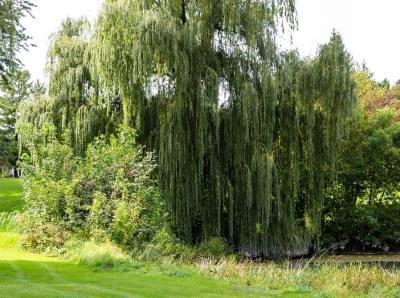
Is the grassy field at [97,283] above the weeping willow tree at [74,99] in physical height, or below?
below

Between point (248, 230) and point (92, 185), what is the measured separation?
507 centimetres

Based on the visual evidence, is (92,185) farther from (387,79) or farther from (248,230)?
(387,79)

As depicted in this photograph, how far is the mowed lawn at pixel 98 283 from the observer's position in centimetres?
803

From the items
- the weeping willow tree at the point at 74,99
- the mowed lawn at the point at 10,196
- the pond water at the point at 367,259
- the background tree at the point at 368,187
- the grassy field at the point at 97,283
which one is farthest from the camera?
the mowed lawn at the point at 10,196

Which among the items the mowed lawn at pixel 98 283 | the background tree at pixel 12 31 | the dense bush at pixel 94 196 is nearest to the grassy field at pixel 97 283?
the mowed lawn at pixel 98 283

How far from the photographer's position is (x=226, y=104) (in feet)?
55.1

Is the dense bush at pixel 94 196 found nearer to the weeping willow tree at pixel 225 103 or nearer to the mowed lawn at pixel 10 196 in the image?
the weeping willow tree at pixel 225 103

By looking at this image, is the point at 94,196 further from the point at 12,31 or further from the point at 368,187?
the point at 368,187

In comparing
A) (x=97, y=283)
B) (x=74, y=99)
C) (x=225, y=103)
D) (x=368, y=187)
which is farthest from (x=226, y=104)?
(x=368, y=187)

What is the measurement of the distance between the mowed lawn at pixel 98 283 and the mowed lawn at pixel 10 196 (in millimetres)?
16316

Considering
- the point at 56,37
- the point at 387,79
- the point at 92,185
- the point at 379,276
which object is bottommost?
the point at 379,276

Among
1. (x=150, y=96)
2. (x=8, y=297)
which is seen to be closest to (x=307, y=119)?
(x=150, y=96)

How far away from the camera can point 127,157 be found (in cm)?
1567

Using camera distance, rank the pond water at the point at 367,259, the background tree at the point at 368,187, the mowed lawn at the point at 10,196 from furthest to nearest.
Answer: the mowed lawn at the point at 10,196 < the background tree at the point at 368,187 < the pond water at the point at 367,259
